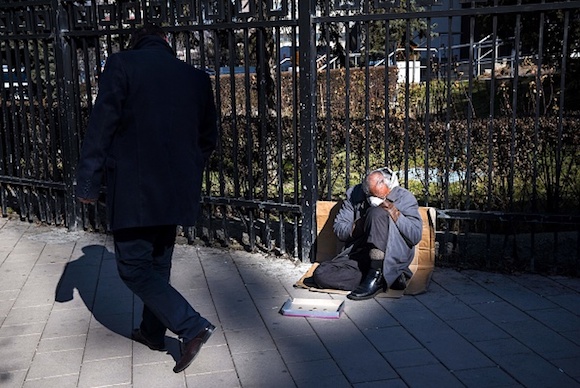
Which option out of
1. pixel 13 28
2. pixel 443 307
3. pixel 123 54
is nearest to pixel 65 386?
pixel 123 54

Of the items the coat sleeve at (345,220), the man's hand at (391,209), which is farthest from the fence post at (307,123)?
the man's hand at (391,209)

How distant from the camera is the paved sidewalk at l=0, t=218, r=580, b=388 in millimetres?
3893

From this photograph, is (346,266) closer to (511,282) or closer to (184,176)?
(511,282)

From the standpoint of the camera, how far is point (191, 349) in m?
3.88

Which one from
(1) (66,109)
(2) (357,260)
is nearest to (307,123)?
(2) (357,260)

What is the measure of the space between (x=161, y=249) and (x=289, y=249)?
2.42 m

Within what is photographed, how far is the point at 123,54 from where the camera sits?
3613 millimetres

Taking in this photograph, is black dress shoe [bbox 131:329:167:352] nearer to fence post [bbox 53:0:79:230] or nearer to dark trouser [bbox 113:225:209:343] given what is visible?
dark trouser [bbox 113:225:209:343]

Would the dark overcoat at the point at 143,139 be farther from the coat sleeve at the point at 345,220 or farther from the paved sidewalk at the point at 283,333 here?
the coat sleeve at the point at 345,220

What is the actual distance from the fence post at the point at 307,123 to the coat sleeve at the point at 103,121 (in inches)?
90.2

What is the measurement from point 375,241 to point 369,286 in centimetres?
33

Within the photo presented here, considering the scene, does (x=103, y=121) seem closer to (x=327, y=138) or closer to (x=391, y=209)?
(x=391, y=209)

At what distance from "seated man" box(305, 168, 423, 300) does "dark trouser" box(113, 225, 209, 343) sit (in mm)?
1518

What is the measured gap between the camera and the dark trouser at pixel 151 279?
377cm
